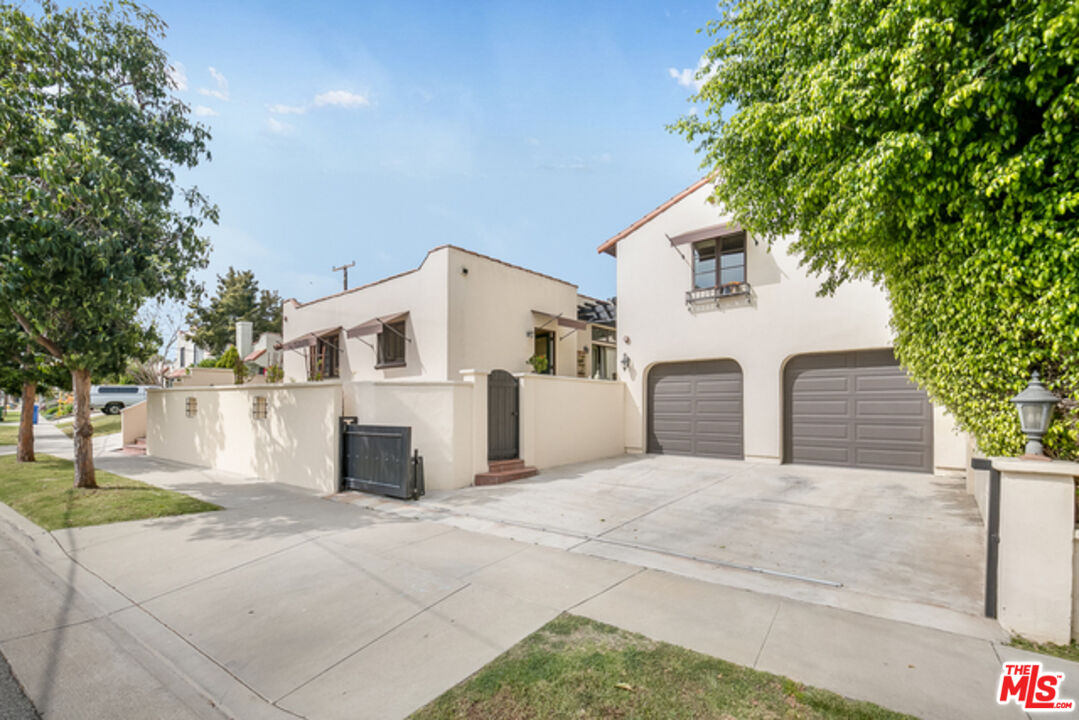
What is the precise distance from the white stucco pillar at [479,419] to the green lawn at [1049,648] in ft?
23.7

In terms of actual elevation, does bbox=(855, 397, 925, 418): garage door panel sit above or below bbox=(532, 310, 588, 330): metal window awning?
below

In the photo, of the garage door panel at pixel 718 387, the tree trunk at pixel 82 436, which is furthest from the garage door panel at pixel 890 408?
the tree trunk at pixel 82 436

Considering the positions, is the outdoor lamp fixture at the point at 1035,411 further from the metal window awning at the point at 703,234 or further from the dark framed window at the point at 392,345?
the dark framed window at the point at 392,345

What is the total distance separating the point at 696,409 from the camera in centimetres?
1205

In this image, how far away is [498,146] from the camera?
41.4 feet

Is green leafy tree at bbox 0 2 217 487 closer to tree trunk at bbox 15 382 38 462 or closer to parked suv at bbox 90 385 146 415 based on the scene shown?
tree trunk at bbox 15 382 38 462

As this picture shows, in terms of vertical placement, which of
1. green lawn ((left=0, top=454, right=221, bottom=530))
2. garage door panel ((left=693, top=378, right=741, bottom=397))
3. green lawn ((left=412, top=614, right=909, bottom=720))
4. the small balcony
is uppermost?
the small balcony

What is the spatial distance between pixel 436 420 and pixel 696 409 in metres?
6.80

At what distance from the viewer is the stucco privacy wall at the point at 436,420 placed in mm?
8586

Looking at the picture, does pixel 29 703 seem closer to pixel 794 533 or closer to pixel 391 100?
pixel 794 533

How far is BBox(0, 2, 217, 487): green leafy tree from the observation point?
6664mm

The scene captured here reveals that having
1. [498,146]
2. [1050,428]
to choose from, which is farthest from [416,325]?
[1050,428]

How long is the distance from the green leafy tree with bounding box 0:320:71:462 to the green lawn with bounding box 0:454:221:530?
8.38 ft

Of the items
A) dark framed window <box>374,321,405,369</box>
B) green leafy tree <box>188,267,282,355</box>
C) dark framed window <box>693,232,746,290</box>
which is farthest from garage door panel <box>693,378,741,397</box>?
green leafy tree <box>188,267,282,355</box>
